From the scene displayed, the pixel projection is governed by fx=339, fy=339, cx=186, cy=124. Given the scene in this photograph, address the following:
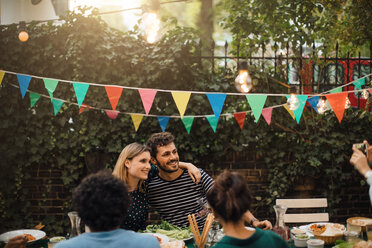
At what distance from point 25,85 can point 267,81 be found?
10.5 ft

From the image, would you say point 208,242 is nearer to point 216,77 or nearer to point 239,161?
point 239,161

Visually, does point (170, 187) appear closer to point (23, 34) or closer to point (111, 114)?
point (111, 114)

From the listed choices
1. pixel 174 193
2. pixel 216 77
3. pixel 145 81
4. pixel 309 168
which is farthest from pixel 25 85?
pixel 309 168

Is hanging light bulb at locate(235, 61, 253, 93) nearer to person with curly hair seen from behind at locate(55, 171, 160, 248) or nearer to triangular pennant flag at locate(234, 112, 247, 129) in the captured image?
triangular pennant flag at locate(234, 112, 247, 129)

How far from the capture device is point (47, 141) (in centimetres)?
469

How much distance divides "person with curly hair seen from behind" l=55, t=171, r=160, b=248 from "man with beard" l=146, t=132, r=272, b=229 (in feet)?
4.60

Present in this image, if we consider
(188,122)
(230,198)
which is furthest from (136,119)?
(230,198)

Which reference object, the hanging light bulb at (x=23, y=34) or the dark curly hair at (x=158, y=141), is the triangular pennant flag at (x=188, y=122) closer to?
the dark curly hair at (x=158, y=141)

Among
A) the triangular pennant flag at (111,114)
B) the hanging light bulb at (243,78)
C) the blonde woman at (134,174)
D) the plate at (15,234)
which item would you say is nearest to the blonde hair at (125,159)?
the blonde woman at (134,174)

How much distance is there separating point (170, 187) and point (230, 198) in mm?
1600

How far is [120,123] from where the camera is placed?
187 inches

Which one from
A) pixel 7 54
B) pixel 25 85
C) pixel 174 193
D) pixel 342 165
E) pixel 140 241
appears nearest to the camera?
pixel 140 241

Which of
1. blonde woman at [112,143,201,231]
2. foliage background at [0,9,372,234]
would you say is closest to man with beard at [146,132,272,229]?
blonde woman at [112,143,201,231]

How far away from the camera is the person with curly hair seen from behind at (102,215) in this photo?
5.27 ft
